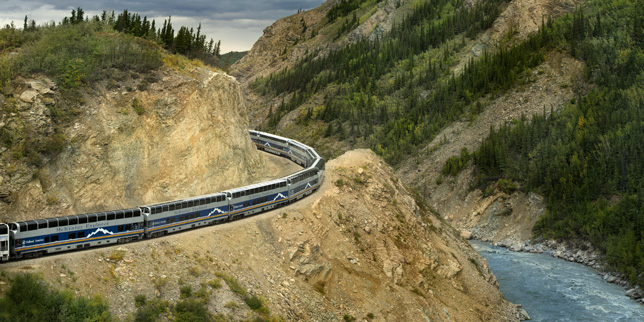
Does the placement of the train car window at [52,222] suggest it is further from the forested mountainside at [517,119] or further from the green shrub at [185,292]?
the forested mountainside at [517,119]

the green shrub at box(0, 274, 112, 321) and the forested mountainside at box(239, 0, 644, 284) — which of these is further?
the forested mountainside at box(239, 0, 644, 284)

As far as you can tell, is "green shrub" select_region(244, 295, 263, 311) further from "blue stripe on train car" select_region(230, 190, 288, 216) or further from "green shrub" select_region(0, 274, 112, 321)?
"blue stripe on train car" select_region(230, 190, 288, 216)

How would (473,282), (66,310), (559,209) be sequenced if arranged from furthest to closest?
(559,209) < (473,282) < (66,310)

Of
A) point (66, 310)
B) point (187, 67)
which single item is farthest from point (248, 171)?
point (66, 310)

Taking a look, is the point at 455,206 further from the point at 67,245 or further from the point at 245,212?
the point at 67,245

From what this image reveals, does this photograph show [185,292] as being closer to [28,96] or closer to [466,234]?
[28,96]

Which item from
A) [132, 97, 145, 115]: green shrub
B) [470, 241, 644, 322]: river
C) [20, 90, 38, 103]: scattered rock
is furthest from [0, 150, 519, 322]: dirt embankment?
[20, 90, 38, 103]: scattered rock
